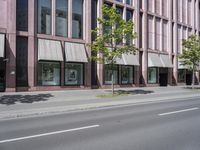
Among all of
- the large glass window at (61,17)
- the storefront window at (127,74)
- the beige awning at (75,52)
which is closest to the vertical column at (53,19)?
the large glass window at (61,17)

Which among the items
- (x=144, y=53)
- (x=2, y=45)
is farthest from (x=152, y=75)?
(x=2, y=45)

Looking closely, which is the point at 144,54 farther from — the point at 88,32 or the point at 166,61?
the point at 88,32

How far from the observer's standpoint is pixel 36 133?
909 centimetres

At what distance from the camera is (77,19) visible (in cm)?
3328

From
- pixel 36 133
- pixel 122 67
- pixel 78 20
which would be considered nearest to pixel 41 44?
pixel 78 20

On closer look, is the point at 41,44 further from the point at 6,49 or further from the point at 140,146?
the point at 140,146

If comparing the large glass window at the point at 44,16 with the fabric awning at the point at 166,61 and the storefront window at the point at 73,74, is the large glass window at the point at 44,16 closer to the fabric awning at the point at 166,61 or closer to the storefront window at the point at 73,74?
the storefront window at the point at 73,74

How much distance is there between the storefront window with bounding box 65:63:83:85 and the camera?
31969 millimetres

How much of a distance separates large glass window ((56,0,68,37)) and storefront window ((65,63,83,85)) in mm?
3594

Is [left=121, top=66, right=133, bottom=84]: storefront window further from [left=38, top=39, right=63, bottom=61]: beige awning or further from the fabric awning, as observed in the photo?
[left=38, top=39, right=63, bottom=61]: beige awning

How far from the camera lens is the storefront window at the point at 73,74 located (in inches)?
1259

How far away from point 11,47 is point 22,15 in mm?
3585

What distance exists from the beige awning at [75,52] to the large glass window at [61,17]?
4.87 feet

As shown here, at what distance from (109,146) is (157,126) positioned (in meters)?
3.46
